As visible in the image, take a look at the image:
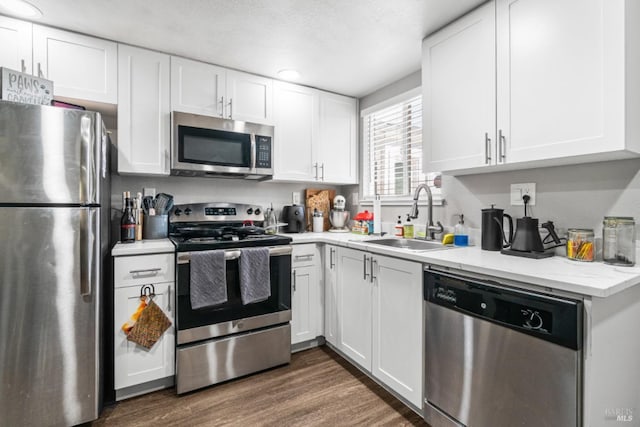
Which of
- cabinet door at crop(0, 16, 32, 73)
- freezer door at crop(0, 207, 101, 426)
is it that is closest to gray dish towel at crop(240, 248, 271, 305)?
freezer door at crop(0, 207, 101, 426)

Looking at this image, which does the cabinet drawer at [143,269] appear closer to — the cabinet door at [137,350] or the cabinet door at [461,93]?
the cabinet door at [137,350]

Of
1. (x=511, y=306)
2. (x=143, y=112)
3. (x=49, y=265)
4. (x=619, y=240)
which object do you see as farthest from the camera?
(x=143, y=112)

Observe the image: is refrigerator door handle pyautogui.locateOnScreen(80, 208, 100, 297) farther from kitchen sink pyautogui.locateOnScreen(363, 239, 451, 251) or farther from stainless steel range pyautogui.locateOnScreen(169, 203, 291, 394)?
kitchen sink pyautogui.locateOnScreen(363, 239, 451, 251)

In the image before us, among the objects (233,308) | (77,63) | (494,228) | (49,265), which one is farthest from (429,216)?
(77,63)

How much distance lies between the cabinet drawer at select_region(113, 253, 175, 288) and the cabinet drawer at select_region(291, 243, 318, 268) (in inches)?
33.6

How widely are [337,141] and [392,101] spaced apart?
2.05 ft

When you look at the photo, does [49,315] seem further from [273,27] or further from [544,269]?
[544,269]

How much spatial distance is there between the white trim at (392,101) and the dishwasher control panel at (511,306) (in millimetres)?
1635

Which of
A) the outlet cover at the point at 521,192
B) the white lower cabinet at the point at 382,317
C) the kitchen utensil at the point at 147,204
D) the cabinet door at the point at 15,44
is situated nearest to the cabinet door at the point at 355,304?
the white lower cabinet at the point at 382,317

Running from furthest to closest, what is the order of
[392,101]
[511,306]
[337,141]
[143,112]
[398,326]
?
1. [337,141]
2. [392,101]
3. [143,112]
4. [398,326]
5. [511,306]

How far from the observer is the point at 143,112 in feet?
7.09

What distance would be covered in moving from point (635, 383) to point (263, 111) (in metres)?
2.74

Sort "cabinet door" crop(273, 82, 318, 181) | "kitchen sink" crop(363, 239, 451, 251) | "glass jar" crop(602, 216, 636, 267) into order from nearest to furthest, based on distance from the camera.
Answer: "glass jar" crop(602, 216, 636, 267) < "kitchen sink" crop(363, 239, 451, 251) < "cabinet door" crop(273, 82, 318, 181)

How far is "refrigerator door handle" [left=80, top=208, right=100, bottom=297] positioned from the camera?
5.00 ft
